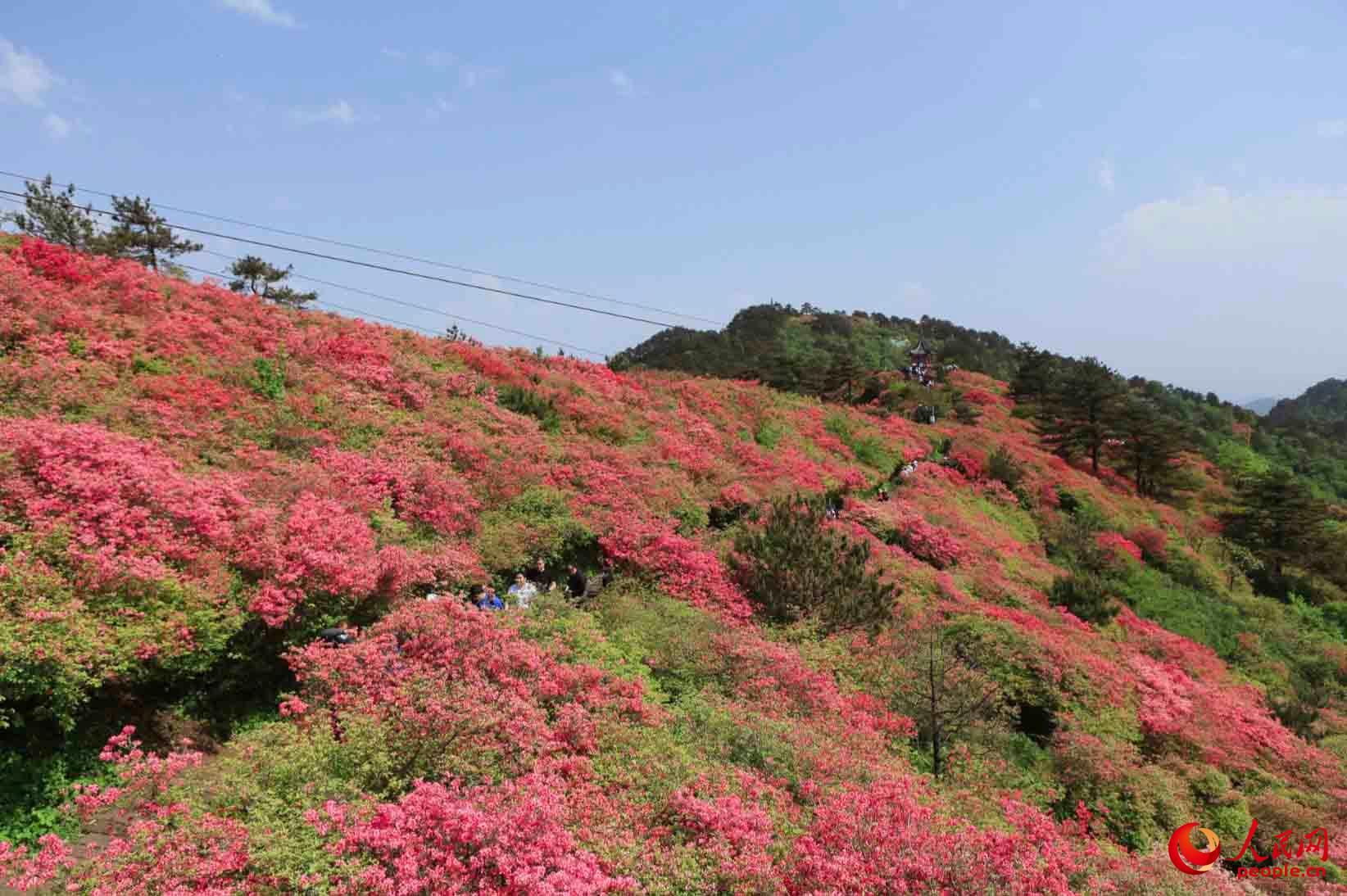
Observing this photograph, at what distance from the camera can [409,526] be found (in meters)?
13.0

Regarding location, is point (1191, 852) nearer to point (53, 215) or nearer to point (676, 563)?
point (676, 563)

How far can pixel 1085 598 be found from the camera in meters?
20.3

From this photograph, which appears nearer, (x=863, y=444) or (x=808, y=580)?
(x=808, y=580)

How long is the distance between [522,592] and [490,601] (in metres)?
0.62

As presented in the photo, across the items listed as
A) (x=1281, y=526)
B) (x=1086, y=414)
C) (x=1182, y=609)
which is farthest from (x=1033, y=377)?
(x=1182, y=609)

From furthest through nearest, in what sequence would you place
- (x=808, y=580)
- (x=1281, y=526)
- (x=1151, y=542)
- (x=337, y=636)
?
(x=1281, y=526), (x=1151, y=542), (x=808, y=580), (x=337, y=636)

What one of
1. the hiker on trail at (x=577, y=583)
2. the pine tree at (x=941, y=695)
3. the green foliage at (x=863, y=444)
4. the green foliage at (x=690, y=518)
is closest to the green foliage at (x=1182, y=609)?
the green foliage at (x=863, y=444)

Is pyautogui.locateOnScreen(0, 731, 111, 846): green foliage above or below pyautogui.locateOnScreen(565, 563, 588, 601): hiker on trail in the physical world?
below

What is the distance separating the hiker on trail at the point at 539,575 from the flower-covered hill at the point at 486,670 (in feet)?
1.07

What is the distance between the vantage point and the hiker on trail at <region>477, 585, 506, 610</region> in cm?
1160

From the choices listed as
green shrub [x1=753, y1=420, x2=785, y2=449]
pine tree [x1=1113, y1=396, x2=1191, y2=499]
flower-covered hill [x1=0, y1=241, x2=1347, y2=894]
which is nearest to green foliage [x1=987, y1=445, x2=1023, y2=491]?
flower-covered hill [x1=0, y1=241, x2=1347, y2=894]

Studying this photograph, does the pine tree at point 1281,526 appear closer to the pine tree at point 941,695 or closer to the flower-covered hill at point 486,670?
the flower-covered hill at point 486,670

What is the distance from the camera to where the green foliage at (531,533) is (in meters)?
13.3

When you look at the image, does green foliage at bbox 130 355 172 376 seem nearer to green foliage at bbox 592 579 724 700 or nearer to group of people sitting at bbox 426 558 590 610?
group of people sitting at bbox 426 558 590 610
